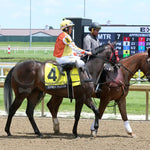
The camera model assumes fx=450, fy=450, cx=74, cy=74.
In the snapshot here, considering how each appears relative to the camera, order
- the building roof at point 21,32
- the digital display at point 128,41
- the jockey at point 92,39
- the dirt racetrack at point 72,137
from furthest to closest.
A: the building roof at point 21,32
the digital display at point 128,41
the jockey at point 92,39
the dirt racetrack at point 72,137

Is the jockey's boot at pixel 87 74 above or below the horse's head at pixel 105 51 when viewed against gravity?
below

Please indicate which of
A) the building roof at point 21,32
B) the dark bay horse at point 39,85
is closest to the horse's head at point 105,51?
the dark bay horse at point 39,85

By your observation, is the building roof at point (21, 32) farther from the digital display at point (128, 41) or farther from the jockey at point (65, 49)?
the jockey at point (65, 49)

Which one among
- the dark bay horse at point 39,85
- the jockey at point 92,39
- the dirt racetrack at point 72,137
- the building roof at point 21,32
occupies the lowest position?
the building roof at point 21,32

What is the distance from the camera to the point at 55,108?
8.70 meters

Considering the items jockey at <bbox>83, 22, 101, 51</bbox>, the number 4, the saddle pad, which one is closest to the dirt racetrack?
the saddle pad

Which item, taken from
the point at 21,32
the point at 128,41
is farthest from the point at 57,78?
the point at 21,32

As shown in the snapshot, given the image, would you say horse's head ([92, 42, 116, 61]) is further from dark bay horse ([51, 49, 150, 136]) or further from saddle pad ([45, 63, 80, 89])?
saddle pad ([45, 63, 80, 89])

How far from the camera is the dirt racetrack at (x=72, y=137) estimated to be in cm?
705

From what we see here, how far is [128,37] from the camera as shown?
569 inches

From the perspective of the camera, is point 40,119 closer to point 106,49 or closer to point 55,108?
point 55,108

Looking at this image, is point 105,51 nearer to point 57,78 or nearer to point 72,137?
point 57,78

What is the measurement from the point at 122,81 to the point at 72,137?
1.37m

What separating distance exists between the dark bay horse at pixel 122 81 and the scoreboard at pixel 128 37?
6.04 metres
